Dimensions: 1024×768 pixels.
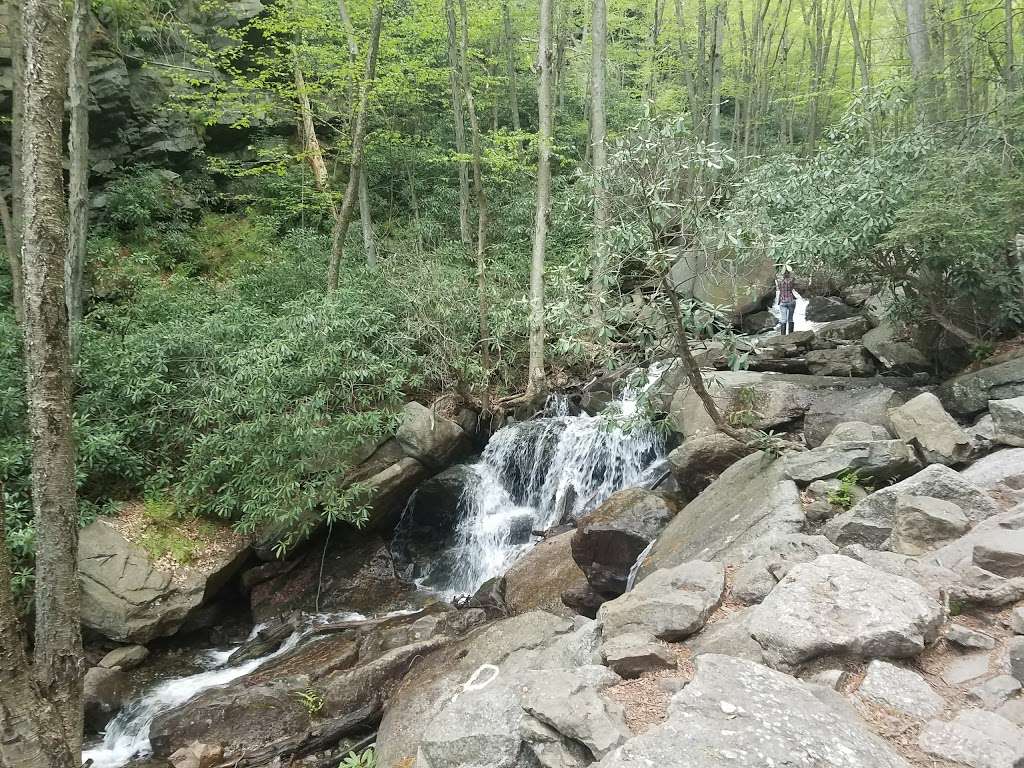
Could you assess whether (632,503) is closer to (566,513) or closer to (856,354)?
(566,513)

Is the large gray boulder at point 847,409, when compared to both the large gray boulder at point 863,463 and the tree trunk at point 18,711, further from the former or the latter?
the tree trunk at point 18,711

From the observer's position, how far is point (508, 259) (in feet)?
47.4

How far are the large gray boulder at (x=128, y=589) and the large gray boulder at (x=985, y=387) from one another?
9.38 metres

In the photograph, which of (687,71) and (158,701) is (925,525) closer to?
(158,701)

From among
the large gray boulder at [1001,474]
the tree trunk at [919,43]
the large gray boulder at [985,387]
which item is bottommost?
the large gray boulder at [1001,474]

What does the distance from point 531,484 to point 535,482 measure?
75 mm

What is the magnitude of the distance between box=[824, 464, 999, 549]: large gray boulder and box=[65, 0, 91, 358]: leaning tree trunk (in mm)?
9735

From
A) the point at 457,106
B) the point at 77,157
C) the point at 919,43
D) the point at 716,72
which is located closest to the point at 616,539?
the point at 77,157

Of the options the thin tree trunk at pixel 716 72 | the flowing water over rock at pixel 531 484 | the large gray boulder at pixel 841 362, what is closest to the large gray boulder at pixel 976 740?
the flowing water over rock at pixel 531 484

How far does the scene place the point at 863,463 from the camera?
5.73 m

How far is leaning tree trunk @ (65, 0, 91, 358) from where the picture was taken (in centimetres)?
888

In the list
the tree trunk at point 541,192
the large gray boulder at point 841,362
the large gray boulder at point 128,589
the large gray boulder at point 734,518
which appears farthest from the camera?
the tree trunk at point 541,192

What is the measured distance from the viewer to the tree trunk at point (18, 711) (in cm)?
343

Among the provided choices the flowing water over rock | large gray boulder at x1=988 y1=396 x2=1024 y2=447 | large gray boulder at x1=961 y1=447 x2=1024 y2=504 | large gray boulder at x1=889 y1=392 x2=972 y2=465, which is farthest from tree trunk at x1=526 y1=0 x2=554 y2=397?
large gray boulder at x1=961 y1=447 x2=1024 y2=504
